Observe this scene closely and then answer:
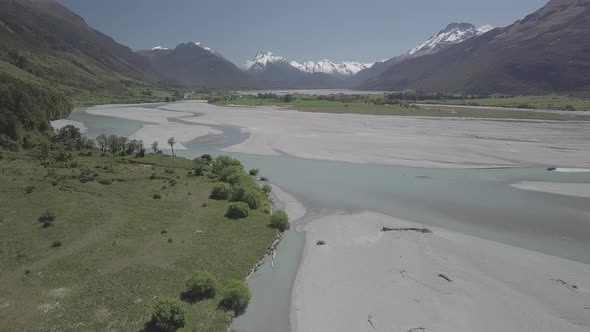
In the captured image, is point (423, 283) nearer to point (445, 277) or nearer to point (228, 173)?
point (445, 277)

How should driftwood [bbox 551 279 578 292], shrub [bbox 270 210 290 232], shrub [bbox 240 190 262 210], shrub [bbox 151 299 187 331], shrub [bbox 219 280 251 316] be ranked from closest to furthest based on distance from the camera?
shrub [bbox 151 299 187 331], shrub [bbox 219 280 251 316], driftwood [bbox 551 279 578 292], shrub [bbox 270 210 290 232], shrub [bbox 240 190 262 210]

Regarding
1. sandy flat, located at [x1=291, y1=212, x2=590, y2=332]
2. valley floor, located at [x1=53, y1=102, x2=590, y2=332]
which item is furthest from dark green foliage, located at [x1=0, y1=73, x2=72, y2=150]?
sandy flat, located at [x1=291, y1=212, x2=590, y2=332]

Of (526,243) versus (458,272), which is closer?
(458,272)

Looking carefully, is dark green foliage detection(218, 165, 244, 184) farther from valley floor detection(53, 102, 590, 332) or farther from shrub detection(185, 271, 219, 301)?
shrub detection(185, 271, 219, 301)

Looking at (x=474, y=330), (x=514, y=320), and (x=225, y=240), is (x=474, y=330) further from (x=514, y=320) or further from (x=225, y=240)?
(x=225, y=240)

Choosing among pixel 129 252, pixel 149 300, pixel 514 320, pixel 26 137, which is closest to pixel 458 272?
pixel 514 320

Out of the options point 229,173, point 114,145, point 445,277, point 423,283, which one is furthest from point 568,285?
point 114,145
